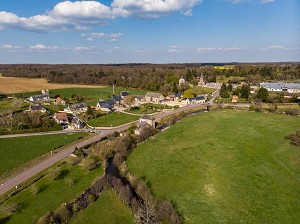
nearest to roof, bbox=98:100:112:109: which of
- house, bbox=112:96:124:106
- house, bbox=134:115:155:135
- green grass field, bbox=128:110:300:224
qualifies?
house, bbox=112:96:124:106

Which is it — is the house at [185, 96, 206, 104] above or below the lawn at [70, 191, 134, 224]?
above

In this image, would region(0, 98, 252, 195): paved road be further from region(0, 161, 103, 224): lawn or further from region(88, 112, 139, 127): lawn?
region(88, 112, 139, 127): lawn

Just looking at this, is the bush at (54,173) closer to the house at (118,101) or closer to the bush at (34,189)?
the bush at (34,189)

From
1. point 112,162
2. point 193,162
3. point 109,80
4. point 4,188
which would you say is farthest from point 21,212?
point 109,80

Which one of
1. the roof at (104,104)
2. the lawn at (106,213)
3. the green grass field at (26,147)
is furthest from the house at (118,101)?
the lawn at (106,213)

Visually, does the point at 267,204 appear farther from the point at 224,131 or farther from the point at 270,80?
the point at 270,80
